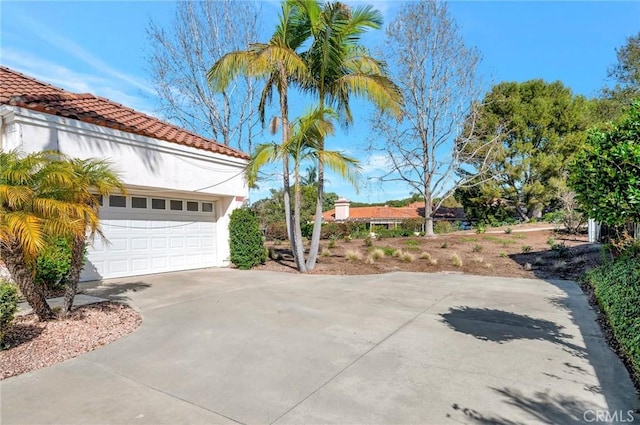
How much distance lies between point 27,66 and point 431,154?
18229mm

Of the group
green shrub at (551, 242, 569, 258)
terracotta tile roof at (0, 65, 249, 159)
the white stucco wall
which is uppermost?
terracotta tile roof at (0, 65, 249, 159)

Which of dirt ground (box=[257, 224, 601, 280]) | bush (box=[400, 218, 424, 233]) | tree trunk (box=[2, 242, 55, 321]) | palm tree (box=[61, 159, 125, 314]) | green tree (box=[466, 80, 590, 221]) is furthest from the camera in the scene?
bush (box=[400, 218, 424, 233])

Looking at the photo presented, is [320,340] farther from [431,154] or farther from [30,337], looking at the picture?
[431,154]

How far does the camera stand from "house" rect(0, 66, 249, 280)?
7.65 metres

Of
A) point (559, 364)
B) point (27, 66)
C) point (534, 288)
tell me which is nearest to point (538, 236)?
point (534, 288)

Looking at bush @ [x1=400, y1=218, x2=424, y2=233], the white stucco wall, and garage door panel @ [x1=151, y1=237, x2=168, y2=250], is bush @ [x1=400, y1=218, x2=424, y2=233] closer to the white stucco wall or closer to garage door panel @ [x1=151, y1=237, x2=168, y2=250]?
the white stucco wall

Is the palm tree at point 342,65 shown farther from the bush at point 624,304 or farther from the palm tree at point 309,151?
the bush at point 624,304

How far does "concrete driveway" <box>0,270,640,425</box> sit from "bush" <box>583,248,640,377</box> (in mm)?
246

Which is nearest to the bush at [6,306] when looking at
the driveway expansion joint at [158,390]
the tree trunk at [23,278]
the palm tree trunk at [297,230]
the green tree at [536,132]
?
the tree trunk at [23,278]

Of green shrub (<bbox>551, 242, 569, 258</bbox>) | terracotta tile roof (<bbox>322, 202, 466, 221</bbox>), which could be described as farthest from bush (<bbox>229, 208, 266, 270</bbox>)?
terracotta tile roof (<bbox>322, 202, 466, 221</bbox>)

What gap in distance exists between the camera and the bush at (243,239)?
1163 centimetres

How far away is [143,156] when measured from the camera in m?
9.40

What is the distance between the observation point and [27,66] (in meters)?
10.8

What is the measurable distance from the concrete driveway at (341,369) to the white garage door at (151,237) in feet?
9.89
